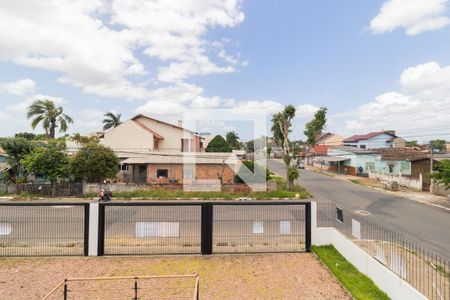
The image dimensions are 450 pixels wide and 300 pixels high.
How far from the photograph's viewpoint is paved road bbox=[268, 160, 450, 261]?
12047 mm

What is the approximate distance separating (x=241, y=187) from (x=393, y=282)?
17.0 metres

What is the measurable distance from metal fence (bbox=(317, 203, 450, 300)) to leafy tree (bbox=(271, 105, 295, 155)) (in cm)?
725

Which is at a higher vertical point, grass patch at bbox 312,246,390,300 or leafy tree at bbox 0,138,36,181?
leafy tree at bbox 0,138,36,181

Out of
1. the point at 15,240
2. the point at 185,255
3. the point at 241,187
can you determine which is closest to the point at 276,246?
the point at 185,255

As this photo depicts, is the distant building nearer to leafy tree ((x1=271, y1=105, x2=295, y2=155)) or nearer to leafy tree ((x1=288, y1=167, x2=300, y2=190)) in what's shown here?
leafy tree ((x1=271, y1=105, x2=295, y2=155))

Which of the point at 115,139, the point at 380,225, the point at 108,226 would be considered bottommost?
the point at 380,225

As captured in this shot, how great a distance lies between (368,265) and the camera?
8016 millimetres

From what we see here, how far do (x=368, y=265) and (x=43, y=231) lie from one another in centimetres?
1116

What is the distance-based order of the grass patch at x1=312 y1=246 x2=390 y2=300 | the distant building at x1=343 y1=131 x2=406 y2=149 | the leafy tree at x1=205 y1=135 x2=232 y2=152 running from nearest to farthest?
the grass patch at x1=312 y1=246 x2=390 y2=300
the leafy tree at x1=205 y1=135 x2=232 y2=152
the distant building at x1=343 y1=131 x2=406 y2=149

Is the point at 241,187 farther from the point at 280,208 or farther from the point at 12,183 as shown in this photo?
the point at 12,183

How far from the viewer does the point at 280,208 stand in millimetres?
10797

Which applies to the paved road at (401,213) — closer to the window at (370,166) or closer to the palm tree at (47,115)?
the window at (370,166)

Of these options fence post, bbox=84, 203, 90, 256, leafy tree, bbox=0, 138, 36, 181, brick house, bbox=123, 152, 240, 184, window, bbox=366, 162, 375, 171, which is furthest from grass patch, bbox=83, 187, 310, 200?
window, bbox=366, 162, 375, 171

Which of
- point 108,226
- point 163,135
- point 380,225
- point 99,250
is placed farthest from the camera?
point 163,135
